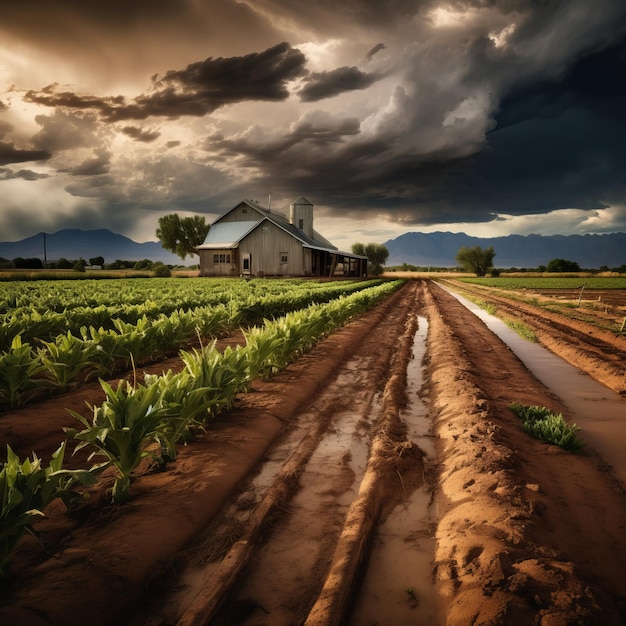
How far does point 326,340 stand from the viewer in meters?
10.3

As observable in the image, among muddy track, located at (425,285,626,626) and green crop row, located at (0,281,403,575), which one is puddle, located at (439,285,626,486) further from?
green crop row, located at (0,281,403,575)

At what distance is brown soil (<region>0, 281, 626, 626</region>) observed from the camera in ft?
7.05

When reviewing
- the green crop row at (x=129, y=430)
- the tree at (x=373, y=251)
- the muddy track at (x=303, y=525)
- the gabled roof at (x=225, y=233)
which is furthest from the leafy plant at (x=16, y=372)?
the tree at (x=373, y=251)

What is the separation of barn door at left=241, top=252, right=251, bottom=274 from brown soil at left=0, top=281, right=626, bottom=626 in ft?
110

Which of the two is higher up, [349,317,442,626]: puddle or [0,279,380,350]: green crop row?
[0,279,380,350]: green crop row

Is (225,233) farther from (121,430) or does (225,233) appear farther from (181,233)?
(121,430)

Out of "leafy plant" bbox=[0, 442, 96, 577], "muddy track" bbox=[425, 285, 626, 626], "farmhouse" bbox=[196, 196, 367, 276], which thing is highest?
"farmhouse" bbox=[196, 196, 367, 276]

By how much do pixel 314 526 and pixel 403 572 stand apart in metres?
0.74

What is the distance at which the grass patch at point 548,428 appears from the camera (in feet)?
13.8

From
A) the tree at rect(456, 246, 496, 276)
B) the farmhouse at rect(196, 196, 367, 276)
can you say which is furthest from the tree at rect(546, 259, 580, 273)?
the farmhouse at rect(196, 196, 367, 276)

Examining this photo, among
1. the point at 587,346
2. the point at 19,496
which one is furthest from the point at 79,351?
the point at 587,346

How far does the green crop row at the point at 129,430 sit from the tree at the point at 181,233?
5889 cm

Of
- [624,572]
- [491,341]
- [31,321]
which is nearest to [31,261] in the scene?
[31,321]

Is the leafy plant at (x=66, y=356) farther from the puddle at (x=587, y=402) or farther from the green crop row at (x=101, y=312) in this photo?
the puddle at (x=587, y=402)
